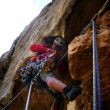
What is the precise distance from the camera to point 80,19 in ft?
25.6

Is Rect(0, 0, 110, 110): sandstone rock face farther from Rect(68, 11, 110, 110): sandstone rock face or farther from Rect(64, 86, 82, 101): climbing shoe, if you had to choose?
Rect(64, 86, 82, 101): climbing shoe

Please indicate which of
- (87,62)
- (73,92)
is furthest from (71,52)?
(73,92)

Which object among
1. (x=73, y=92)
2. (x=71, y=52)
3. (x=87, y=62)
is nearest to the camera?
(x=73, y=92)

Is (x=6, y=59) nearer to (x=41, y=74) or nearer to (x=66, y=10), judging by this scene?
(x=66, y=10)

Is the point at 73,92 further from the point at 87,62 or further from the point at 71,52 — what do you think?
the point at 71,52

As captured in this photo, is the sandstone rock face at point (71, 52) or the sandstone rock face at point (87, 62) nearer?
the sandstone rock face at point (87, 62)

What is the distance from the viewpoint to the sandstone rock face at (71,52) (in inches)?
187

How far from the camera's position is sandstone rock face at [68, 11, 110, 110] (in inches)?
177

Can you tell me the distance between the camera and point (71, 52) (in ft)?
16.8

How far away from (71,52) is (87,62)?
358 millimetres

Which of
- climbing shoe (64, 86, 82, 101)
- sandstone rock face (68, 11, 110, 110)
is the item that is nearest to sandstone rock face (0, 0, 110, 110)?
sandstone rock face (68, 11, 110, 110)

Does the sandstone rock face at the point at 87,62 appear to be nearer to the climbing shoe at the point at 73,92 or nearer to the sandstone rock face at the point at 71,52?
the sandstone rock face at the point at 71,52

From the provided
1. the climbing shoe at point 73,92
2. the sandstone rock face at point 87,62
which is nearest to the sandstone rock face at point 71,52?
the sandstone rock face at point 87,62

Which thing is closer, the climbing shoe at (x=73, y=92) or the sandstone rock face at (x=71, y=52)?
the climbing shoe at (x=73, y=92)
